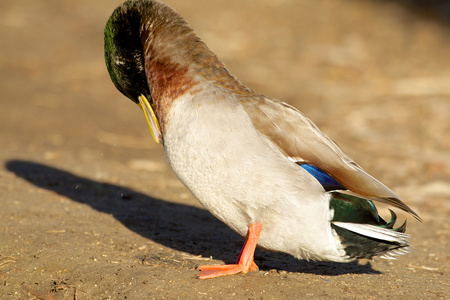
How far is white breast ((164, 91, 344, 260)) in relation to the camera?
9.55 ft

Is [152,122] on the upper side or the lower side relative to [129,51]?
lower

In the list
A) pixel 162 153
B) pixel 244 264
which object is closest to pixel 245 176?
pixel 244 264

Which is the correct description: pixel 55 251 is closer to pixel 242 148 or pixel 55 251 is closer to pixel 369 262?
pixel 242 148

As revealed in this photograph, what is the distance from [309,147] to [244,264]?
740 mm

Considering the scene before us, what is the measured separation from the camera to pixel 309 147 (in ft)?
9.70

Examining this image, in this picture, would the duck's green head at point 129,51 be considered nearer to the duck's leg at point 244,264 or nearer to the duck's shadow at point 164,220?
the duck's leg at point 244,264

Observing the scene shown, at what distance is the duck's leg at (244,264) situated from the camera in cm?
306

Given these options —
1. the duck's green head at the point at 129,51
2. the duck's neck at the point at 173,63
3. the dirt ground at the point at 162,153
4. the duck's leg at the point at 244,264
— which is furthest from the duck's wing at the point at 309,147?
the duck's green head at the point at 129,51

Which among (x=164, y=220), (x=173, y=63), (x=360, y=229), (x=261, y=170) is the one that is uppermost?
(x=173, y=63)

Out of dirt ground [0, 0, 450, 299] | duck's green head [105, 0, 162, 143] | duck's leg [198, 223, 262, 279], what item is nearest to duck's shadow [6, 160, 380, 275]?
dirt ground [0, 0, 450, 299]

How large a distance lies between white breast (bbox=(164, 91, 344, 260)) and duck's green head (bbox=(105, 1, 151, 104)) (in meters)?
0.53

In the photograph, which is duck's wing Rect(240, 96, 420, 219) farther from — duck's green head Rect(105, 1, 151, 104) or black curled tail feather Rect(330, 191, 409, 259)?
duck's green head Rect(105, 1, 151, 104)

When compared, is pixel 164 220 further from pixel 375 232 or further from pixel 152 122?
pixel 375 232

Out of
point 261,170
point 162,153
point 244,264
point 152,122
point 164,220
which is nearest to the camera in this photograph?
point 261,170
